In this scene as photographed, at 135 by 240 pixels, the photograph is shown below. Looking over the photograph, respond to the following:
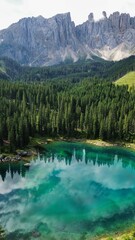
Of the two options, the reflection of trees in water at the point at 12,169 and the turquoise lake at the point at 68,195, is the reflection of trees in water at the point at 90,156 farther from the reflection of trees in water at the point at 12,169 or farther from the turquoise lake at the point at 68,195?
the reflection of trees in water at the point at 12,169

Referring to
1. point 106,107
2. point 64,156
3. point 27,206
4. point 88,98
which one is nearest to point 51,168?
point 64,156

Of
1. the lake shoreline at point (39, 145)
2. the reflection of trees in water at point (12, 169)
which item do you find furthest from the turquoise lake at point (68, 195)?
the lake shoreline at point (39, 145)

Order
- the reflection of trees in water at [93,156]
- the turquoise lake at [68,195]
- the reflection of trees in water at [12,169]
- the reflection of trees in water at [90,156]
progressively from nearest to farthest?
the turquoise lake at [68,195] → the reflection of trees in water at [12,169] → the reflection of trees in water at [90,156] → the reflection of trees in water at [93,156]

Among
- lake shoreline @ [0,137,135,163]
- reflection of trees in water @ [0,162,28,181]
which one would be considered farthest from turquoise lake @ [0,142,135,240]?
lake shoreline @ [0,137,135,163]

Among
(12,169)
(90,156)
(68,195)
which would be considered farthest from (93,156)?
(68,195)

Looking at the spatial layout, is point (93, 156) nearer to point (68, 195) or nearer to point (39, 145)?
point (39, 145)

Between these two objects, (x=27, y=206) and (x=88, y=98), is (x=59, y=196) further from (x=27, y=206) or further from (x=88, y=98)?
(x=88, y=98)

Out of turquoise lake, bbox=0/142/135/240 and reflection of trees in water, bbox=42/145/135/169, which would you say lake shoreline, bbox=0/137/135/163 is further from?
reflection of trees in water, bbox=42/145/135/169
